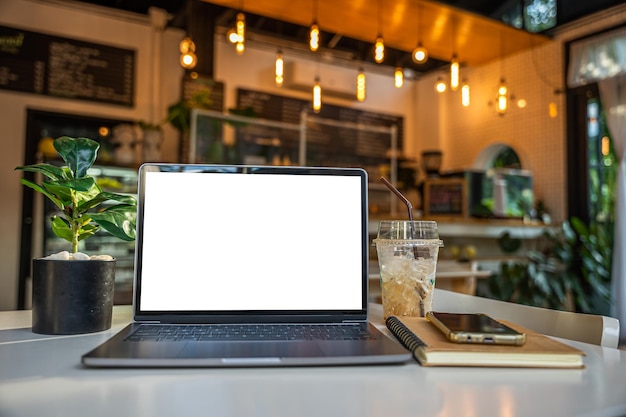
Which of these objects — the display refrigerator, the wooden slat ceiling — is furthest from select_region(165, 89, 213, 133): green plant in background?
the wooden slat ceiling

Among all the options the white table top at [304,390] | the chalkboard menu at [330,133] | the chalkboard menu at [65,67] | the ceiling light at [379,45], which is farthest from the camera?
the chalkboard menu at [330,133]

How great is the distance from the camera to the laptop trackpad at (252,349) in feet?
2.20

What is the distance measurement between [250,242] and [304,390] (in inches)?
15.5

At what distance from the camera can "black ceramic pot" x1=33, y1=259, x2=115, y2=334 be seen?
84 cm

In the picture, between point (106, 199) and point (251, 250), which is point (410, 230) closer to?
point (251, 250)

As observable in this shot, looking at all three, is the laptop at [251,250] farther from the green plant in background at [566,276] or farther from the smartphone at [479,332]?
the green plant in background at [566,276]

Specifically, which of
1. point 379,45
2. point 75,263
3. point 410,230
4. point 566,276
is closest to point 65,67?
point 379,45

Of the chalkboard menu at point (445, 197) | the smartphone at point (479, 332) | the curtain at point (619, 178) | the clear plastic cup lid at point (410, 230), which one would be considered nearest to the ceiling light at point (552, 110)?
the curtain at point (619, 178)

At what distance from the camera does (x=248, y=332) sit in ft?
2.65

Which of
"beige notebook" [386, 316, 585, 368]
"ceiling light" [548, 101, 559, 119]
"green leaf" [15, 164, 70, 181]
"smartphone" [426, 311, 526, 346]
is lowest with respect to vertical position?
"beige notebook" [386, 316, 585, 368]

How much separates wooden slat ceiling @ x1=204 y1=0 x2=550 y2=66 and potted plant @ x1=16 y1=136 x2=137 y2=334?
3.00 m

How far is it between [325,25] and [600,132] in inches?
105

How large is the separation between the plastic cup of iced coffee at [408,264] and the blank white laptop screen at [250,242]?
0.29 feet

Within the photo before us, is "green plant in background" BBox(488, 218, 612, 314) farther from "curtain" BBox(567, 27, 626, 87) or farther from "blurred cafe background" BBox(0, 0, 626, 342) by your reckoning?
"curtain" BBox(567, 27, 626, 87)
